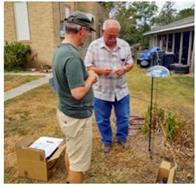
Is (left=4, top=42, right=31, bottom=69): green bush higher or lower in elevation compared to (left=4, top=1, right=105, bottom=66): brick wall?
lower

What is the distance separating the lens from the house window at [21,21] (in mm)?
11492

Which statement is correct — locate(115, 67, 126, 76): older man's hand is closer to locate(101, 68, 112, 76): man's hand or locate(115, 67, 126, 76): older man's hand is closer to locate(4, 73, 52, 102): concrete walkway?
locate(101, 68, 112, 76): man's hand

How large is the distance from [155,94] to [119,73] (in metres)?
3.97

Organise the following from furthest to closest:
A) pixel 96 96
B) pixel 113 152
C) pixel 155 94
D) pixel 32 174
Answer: pixel 155 94 → pixel 113 152 → pixel 96 96 → pixel 32 174

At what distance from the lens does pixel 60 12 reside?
484 inches

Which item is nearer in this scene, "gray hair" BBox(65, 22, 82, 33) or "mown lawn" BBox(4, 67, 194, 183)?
"gray hair" BBox(65, 22, 82, 33)

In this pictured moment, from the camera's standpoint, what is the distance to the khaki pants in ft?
6.70

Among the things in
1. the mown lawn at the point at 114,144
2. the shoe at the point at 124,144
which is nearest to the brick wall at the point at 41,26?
the mown lawn at the point at 114,144

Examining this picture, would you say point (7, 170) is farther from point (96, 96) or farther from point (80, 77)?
point (80, 77)

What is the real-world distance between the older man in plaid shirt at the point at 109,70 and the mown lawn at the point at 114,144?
0.33 meters

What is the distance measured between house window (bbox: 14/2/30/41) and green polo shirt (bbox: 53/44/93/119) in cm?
1056

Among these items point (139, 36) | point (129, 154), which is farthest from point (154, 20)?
point (129, 154)

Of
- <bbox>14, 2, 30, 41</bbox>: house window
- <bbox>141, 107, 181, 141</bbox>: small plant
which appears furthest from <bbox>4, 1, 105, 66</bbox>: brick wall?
<bbox>141, 107, 181, 141</bbox>: small plant

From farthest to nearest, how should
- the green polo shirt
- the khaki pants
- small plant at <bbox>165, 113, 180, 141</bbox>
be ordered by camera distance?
small plant at <bbox>165, 113, 180, 141</bbox> < the khaki pants < the green polo shirt
